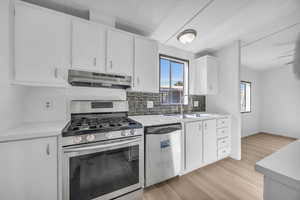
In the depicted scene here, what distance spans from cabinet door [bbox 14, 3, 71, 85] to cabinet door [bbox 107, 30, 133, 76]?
1.63 feet

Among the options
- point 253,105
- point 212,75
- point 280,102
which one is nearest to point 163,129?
point 212,75

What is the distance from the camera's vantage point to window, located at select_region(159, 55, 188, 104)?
2609mm

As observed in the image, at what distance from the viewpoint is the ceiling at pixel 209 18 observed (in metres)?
1.52

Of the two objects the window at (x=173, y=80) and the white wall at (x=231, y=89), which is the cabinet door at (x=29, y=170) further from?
the white wall at (x=231, y=89)

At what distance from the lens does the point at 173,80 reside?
9.09ft

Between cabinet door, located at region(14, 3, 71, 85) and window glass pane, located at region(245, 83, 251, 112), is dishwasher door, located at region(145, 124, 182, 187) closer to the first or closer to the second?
cabinet door, located at region(14, 3, 71, 85)


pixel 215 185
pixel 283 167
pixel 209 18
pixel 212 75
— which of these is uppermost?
pixel 209 18

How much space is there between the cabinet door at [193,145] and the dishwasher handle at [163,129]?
278mm

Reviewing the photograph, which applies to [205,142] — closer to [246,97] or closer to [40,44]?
[40,44]

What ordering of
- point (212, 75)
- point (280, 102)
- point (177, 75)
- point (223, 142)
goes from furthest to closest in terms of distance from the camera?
point (280, 102) < point (177, 75) < point (212, 75) < point (223, 142)

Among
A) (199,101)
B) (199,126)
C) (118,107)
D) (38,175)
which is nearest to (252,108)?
(199,101)

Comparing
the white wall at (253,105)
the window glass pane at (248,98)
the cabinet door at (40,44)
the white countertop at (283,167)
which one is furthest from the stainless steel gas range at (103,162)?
the window glass pane at (248,98)

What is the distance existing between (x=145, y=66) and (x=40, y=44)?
1.33 metres

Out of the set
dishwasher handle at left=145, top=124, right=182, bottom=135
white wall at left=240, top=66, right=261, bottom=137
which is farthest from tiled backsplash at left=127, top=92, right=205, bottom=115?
white wall at left=240, top=66, right=261, bottom=137
